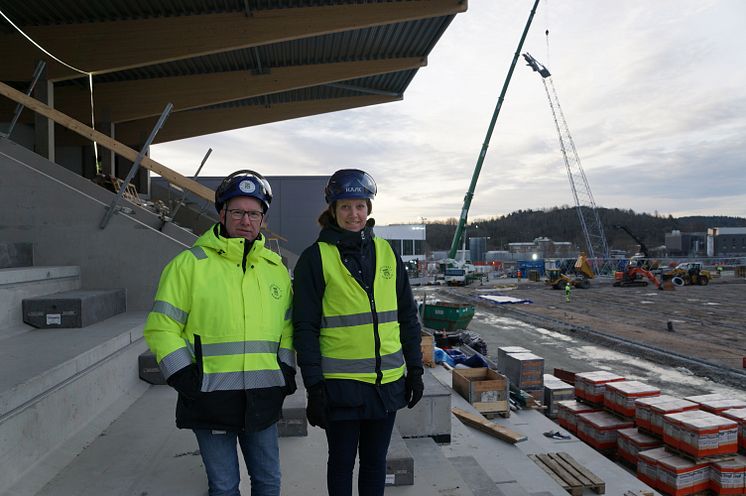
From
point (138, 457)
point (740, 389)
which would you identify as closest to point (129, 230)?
point (138, 457)

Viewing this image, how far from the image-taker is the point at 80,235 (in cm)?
646

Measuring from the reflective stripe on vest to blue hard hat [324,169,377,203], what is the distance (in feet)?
1.02

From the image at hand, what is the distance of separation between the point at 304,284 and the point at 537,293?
35.7 m

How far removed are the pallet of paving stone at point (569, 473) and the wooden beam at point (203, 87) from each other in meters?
11.7

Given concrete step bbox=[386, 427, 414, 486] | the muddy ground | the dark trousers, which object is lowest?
the muddy ground

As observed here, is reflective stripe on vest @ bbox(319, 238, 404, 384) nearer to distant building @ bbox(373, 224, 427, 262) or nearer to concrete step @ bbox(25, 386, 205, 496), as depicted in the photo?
concrete step @ bbox(25, 386, 205, 496)

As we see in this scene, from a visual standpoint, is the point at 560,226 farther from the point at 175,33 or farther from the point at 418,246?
A: the point at 175,33

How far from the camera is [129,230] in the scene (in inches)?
259

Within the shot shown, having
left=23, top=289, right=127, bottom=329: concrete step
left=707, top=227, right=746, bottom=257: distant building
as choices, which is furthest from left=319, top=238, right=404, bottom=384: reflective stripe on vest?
left=707, top=227, right=746, bottom=257: distant building

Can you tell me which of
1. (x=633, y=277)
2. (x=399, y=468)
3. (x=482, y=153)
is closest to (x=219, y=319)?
(x=399, y=468)

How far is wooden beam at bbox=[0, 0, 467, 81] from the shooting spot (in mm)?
10719

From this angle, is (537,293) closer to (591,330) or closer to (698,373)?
(591,330)

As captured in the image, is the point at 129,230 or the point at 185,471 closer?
the point at 185,471

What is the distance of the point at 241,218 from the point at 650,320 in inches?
952
